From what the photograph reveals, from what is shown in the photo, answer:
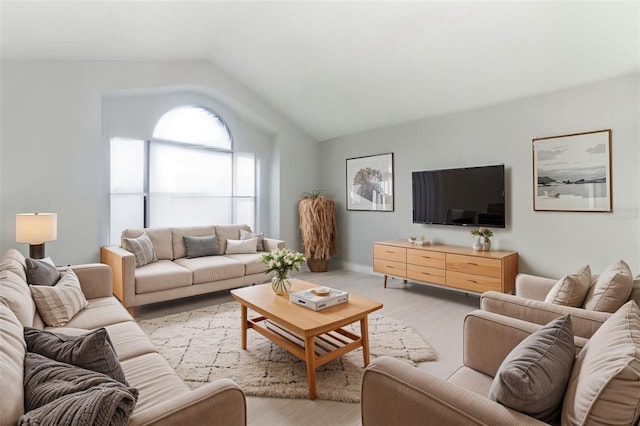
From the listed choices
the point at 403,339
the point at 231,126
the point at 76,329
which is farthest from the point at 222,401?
the point at 231,126

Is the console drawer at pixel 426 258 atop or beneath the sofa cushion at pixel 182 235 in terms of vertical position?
beneath

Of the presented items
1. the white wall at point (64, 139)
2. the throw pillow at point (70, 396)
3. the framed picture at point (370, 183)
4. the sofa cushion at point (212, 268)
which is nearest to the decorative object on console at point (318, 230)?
→ the framed picture at point (370, 183)

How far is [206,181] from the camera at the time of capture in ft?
16.8

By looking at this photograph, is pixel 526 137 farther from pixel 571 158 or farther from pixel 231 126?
pixel 231 126

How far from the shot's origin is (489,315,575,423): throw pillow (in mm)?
1015

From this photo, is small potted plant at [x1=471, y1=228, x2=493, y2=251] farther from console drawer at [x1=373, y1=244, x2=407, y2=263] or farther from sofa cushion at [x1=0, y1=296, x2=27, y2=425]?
sofa cushion at [x1=0, y1=296, x2=27, y2=425]

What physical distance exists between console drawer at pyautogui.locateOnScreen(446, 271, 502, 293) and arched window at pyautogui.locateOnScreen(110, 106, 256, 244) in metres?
3.39

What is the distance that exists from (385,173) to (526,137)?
6.24 ft

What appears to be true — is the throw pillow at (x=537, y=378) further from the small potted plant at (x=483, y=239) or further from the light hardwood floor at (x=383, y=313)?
the small potted plant at (x=483, y=239)

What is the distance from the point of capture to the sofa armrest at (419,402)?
101 cm

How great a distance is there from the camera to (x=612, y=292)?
163 centimetres

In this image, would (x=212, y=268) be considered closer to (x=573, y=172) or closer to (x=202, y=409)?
(x=202, y=409)

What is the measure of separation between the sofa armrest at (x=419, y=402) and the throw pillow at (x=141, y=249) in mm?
3254

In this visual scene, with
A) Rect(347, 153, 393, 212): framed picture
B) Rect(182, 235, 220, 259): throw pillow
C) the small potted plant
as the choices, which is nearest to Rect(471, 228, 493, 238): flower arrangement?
the small potted plant
